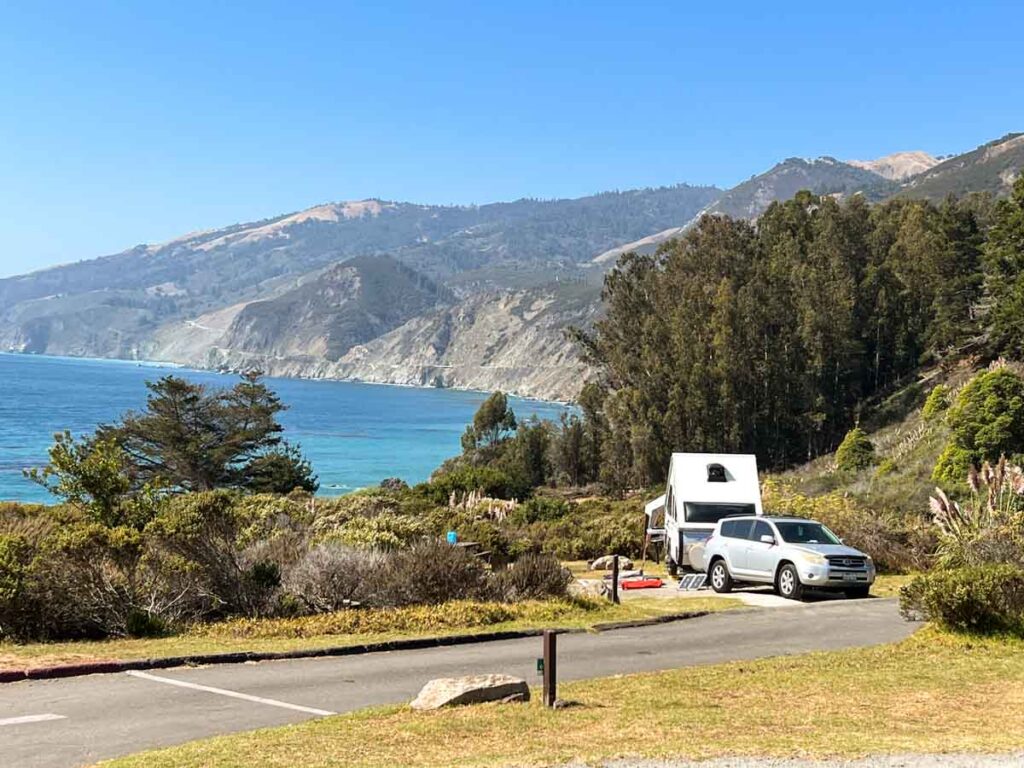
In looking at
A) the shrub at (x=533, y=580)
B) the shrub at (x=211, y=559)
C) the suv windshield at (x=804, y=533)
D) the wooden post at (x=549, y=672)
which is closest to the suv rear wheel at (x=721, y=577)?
the suv windshield at (x=804, y=533)

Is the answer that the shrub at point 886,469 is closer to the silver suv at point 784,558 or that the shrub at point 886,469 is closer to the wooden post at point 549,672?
the silver suv at point 784,558

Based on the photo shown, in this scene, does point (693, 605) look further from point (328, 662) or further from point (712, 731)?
point (712, 731)

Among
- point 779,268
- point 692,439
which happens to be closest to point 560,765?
point 692,439

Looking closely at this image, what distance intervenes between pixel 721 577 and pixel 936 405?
30.8m

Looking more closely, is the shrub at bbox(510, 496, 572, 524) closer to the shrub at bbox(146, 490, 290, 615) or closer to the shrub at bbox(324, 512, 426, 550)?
the shrub at bbox(324, 512, 426, 550)

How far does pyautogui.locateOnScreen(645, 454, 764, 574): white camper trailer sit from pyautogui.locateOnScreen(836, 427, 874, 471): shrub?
20.7 metres

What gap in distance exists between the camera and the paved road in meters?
8.52

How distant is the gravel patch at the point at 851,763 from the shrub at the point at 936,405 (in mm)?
42273

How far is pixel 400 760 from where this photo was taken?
723 centimetres

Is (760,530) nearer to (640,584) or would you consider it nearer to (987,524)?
(640,584)

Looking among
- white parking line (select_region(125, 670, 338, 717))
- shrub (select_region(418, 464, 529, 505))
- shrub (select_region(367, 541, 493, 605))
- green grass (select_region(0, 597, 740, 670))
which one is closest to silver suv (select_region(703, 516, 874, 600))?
green grass (select_region(0, 597, 740, 670))

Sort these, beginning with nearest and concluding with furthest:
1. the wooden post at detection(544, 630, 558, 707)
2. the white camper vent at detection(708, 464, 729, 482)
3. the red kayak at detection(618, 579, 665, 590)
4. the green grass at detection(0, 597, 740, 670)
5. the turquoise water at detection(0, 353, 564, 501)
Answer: the wooden post at detection(544, 630, 558, 707) → the green grass at detection(0, 597, 740, 670) → the red kayak at detection(618, 579, 665, 590) → the white camper vent at detection(708, 464, 729, 482) → the turquoise water at detection(0, 353, 564, 501)

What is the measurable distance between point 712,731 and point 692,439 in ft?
151

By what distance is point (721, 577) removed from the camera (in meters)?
20.9
